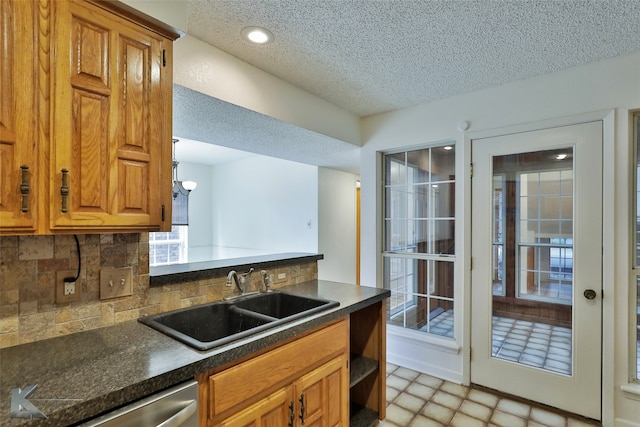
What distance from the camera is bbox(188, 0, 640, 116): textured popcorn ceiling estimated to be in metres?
1.65

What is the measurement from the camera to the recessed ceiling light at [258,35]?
1831mm

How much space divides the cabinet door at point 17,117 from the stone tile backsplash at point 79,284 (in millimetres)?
331


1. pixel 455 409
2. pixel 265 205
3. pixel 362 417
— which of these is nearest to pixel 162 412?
pixel 362 417

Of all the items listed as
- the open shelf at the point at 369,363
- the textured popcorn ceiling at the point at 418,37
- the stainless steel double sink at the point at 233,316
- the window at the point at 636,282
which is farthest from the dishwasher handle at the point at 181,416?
the window at the point at 636,282

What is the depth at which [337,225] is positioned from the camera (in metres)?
5.09

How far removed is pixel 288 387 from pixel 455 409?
5.19 ft

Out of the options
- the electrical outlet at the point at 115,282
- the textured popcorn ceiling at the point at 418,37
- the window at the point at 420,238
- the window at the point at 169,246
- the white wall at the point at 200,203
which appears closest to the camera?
the electrical outlet at the point at 115,282

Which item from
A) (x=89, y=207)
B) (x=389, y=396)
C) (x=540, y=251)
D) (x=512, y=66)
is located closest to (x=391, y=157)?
(x=512, y=66)

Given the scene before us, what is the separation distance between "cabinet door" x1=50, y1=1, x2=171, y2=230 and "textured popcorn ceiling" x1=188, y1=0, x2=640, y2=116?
57 centimetres

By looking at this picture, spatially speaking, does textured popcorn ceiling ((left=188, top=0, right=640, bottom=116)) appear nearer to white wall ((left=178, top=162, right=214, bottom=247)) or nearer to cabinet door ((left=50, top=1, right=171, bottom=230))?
cabinet door ((left=50, top=1, right=171, bottom=230))

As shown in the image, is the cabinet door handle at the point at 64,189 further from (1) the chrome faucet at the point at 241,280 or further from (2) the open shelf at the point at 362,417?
(2) the open shelf at the point at 362,417

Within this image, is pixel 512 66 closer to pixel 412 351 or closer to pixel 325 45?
pixel 325 45

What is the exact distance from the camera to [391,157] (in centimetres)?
331

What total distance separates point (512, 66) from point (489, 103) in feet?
1.27
